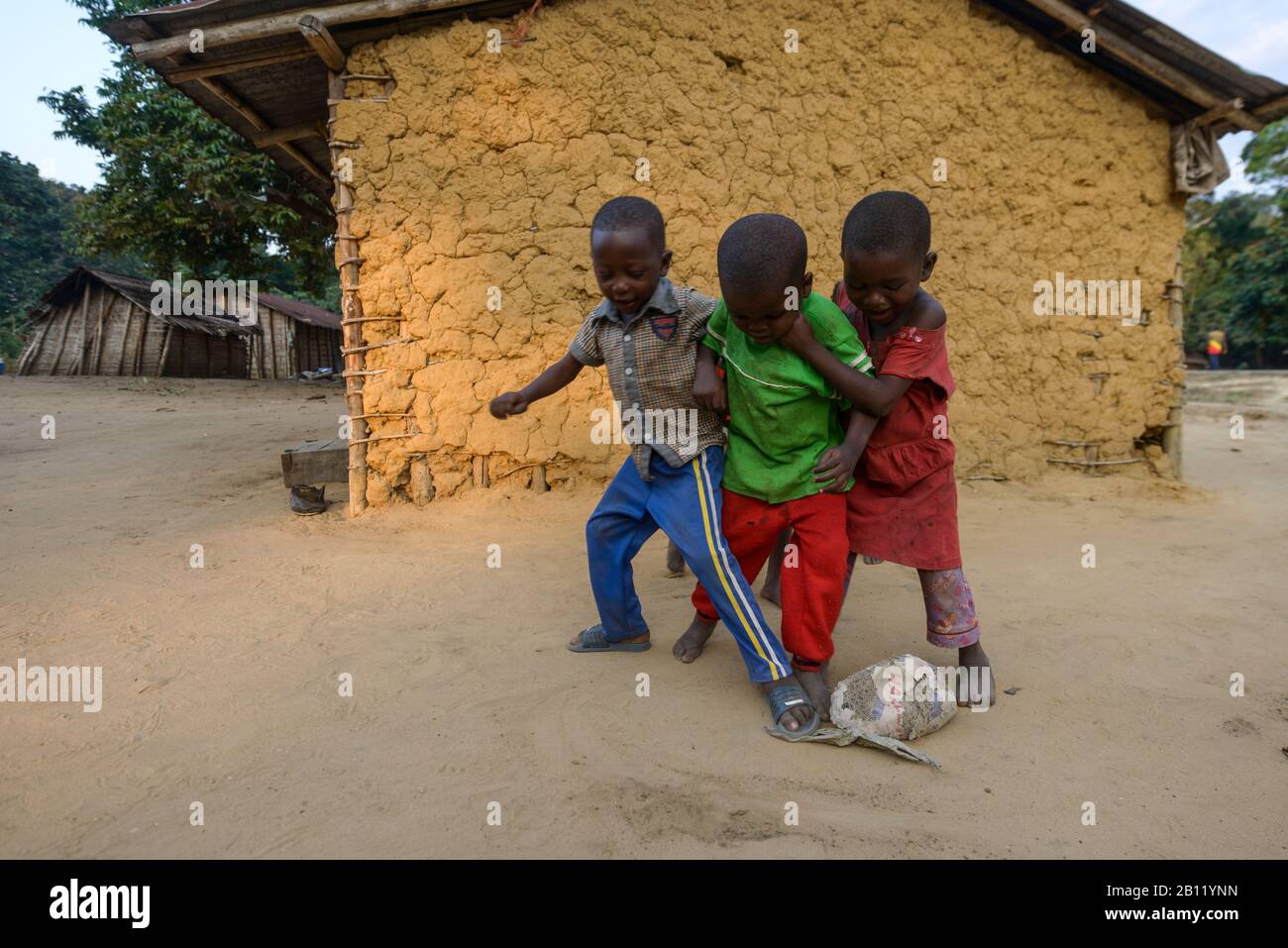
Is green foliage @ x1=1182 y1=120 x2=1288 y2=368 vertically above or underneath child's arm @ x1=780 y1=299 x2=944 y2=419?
above

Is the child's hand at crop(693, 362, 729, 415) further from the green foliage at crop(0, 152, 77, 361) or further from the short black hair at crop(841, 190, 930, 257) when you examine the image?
the green foliage at crop(0, 152, 77, 361)

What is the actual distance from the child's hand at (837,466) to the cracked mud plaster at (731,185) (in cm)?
271

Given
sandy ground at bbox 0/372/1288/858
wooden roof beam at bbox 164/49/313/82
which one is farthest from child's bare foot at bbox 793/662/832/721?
wooden roof beam at bbox 164/49/313/82

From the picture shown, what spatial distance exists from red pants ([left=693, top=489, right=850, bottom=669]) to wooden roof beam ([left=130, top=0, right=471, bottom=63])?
370cm

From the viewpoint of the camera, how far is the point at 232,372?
1644cm

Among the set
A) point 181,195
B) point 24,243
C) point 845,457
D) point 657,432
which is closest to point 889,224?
point 845,457

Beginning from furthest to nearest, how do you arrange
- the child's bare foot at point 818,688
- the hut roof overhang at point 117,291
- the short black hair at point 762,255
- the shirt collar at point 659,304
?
the hut roof overhang at point 117,291 → the shirt collar at point 659,304 → the child's bare foot at point 818,688 → the short black hair at point 762,255

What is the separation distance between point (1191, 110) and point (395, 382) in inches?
226

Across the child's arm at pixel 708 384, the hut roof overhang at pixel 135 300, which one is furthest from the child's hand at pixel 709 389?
the hut roof overhang at pixel 135 300

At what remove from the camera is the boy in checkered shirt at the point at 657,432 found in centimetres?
209

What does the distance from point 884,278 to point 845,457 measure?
0.49m

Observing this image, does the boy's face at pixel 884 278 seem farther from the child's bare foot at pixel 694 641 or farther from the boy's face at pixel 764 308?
the child's bare foot at pixel 694 641

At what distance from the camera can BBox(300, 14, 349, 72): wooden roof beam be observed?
154 inches

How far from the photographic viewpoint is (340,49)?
4.27m
